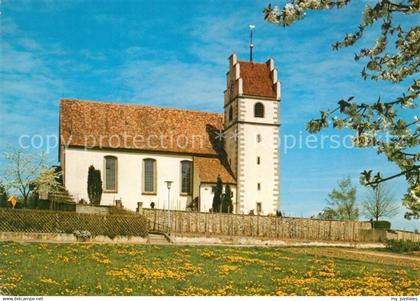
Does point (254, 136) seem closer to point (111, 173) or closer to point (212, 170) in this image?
point (212, 170)

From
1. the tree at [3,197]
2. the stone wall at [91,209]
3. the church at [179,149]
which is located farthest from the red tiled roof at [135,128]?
the stone wall at [91,209]

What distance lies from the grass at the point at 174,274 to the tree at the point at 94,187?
66.9ft

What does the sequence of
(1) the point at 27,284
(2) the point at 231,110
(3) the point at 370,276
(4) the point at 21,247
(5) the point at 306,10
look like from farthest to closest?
(2) the point at 231,110 → (4) the point at 21,247 → (3) the point at 370,276 → (1) the point at 27,284 → (5) the point at 306,10

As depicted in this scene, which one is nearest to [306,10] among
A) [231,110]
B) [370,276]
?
[370,276]

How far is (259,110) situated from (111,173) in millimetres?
14462

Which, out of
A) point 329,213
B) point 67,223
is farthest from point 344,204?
point 67,223

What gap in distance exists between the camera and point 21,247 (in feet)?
72.1

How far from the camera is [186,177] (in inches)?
1908

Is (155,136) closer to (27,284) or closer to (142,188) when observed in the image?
(142,188)

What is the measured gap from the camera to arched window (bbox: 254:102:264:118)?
4959cm

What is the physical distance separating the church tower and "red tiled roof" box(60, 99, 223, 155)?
2865 millimetres

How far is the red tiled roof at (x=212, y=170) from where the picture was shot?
46.9 m

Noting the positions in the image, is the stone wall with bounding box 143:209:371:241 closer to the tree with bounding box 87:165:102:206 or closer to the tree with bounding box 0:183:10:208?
the tree with bounding box 87:165:102:206

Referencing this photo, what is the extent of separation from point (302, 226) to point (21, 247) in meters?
24.6
